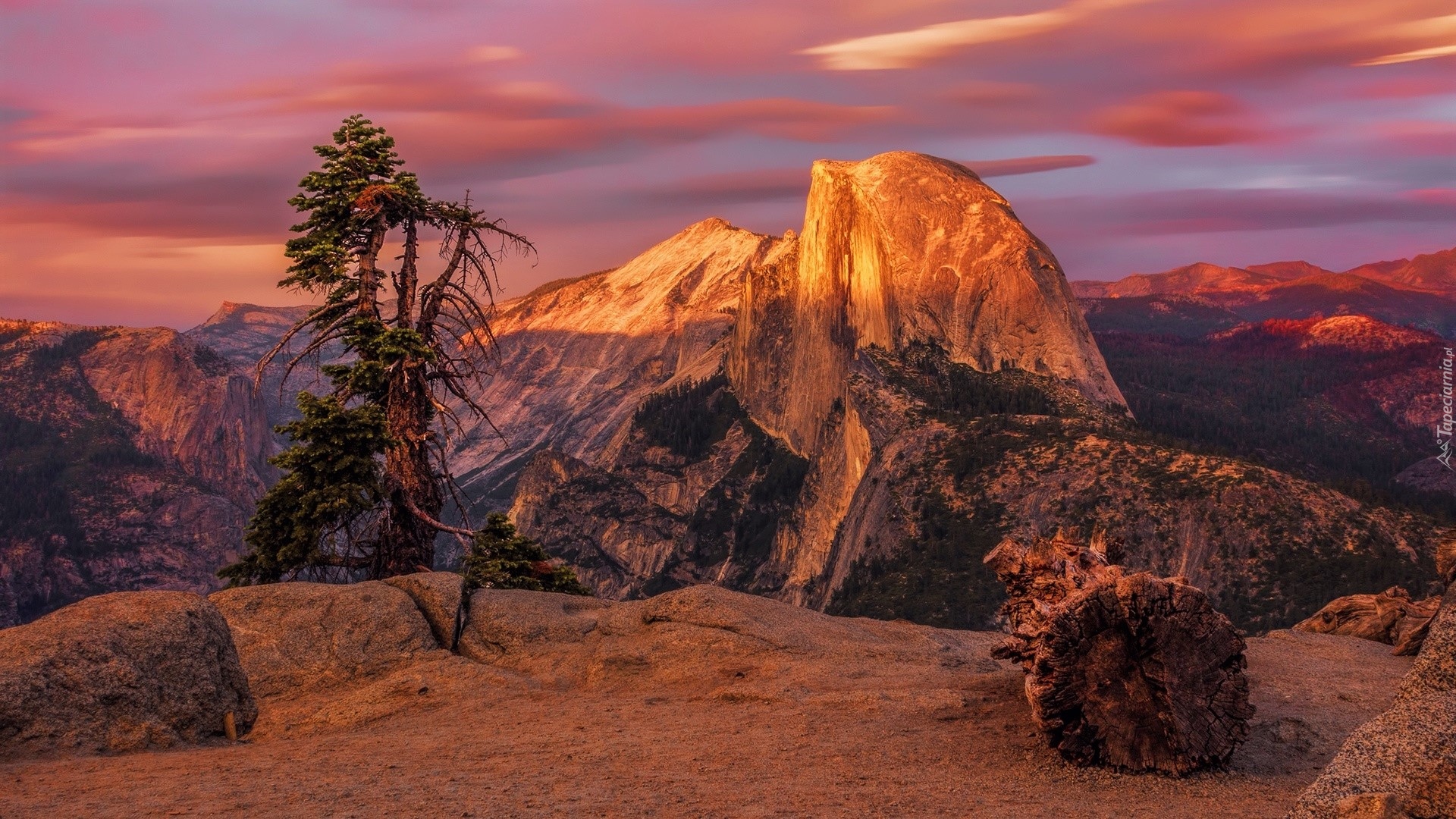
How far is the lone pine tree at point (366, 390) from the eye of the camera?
35.1 metres

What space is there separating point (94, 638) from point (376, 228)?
20792 millimetres

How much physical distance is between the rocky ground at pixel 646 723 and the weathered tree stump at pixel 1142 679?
43cm

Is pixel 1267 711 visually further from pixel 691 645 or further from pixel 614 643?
pixel 614 643

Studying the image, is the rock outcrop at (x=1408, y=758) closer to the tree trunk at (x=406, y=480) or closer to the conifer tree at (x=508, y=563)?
the conifer tree at (x=508, y=563)

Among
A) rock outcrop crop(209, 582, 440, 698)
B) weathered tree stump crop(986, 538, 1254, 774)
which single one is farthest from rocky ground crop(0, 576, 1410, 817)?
weathered tree stump crop(986, 538, 1254, 774)

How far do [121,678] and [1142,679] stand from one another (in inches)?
662

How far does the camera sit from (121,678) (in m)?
20.5

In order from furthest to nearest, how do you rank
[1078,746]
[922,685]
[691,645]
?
[691,645], [922,685], [1078,746]

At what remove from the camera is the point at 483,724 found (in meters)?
21.6

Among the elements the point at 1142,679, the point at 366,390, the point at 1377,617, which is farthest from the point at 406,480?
the point at 1377,617

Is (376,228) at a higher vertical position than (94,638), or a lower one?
higher

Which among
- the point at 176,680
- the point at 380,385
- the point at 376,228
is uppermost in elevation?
the point at 376,228

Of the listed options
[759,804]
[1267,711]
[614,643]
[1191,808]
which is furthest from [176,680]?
[1267,711]

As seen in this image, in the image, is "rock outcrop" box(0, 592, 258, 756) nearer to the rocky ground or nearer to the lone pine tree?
the rocky ground
